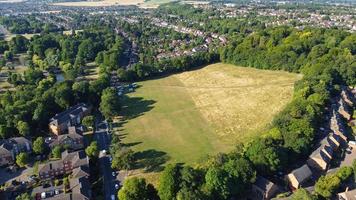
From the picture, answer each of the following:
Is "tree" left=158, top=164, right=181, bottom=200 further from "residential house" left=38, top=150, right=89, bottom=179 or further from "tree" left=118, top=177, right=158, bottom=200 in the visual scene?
"residential house" left=38, top=150, right=89, bottom=179

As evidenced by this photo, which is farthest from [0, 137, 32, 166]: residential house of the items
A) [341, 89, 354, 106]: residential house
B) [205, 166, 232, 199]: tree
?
[341, 89, 354, 106]: residential house

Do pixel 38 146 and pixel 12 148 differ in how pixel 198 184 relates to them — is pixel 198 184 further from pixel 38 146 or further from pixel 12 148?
pixel 12 148

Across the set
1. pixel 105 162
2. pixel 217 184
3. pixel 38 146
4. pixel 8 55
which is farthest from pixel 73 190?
pixel 8 55

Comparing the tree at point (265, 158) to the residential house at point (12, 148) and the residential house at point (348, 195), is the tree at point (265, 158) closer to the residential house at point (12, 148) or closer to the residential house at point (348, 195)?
the residential house at point (348, 195)

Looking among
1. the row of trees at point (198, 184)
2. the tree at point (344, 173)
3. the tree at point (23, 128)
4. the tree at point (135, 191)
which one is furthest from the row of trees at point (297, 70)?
the tree at point (23, 128)

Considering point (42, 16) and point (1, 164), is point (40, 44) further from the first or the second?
point (42, 16)
